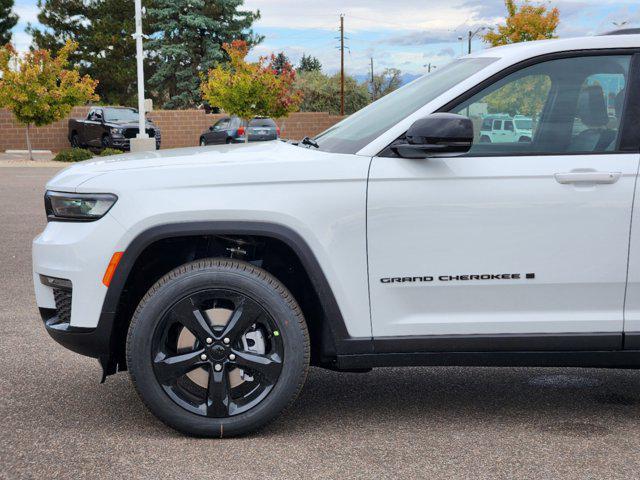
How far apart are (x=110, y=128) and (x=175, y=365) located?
3073cm

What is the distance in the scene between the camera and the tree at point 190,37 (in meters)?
52.6

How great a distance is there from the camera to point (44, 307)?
13.8 ft

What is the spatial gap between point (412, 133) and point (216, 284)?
3.65 feet

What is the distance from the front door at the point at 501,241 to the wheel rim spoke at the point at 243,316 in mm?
540

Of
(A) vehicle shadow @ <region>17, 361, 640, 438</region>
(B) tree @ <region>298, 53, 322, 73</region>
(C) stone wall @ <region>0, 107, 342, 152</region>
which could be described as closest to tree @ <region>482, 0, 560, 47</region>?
(C) stone wall @ <region>0, 107, 342, 152</region>

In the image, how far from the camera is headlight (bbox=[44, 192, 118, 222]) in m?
4.05

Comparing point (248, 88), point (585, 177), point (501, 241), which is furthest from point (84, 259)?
point (248, 88)

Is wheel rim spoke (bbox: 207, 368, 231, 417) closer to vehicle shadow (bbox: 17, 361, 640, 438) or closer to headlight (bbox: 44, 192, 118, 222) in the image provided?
vehicle shadow (bbox: 17, 361, 640, 438)

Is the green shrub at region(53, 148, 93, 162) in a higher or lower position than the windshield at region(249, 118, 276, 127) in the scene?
lower

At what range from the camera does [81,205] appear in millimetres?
4082

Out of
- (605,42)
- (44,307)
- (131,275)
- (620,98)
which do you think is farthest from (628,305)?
(44,307)

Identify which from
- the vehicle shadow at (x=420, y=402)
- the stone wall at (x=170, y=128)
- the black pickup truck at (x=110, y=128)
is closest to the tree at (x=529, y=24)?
the stone wall at (x=170, y=128)

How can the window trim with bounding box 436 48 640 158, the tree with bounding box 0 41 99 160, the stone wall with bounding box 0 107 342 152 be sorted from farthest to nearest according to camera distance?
the stone wall with bounding box 0 107 342 152 → the tree with bounding box 0 41 99 160 → the window trim with bounding box 436 48 640 158

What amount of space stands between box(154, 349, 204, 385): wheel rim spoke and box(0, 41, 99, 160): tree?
2798 centimetres
